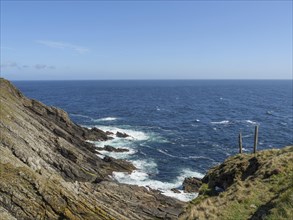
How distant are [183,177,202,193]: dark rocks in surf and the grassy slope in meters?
14.9

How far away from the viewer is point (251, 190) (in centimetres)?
2391

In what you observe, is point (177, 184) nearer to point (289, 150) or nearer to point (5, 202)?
point (289, 150)

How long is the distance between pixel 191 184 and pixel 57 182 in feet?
73.6

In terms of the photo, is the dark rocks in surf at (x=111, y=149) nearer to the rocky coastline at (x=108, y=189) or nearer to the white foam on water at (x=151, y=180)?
the white foam on water at (x=151, y=180)

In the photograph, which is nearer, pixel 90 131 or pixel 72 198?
pixel 72 198

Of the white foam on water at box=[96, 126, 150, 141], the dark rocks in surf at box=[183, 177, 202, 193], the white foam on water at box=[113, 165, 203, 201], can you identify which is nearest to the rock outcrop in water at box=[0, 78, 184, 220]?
the white foam on water at box=[113, 165, 203, 201]

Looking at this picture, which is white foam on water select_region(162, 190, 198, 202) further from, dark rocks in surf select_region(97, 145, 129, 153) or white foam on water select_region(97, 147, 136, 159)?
dark rocks in surf select_region(97, 145, 129, 153)

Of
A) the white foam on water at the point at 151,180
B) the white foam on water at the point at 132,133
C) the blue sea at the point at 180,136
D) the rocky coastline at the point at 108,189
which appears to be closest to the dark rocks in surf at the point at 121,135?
the white foam on water at the point at 132,133

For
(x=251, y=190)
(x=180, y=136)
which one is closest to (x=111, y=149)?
(x=180, y=136)

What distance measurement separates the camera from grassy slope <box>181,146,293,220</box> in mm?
20422

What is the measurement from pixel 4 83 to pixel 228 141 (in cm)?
5192

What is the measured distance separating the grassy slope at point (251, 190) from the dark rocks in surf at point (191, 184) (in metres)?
14.9

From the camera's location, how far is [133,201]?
37031 millimetres

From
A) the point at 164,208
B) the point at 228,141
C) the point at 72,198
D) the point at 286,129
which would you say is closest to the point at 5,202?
the point at 72,198
